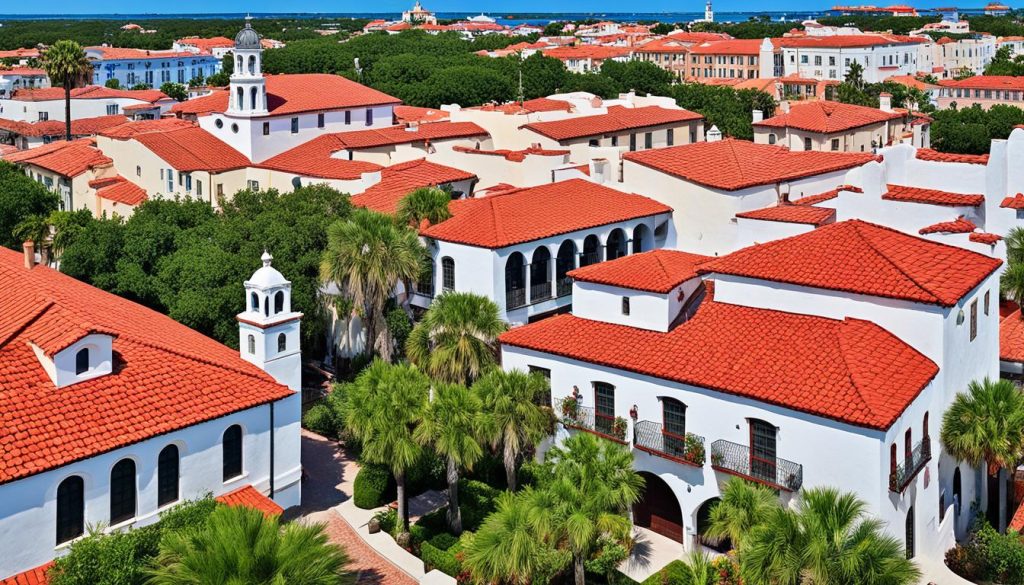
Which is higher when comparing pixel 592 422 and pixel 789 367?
pixel 789 367

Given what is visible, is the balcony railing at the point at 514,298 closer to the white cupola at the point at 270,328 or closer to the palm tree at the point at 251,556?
the white cupola at the point at 270,328

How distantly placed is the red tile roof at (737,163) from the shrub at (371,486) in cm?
2002

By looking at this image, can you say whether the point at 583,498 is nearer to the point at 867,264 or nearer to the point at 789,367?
the point at 789,367

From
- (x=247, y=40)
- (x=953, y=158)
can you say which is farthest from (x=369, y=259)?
(x=247, y=40)

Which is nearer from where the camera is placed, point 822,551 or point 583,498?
point 822,551

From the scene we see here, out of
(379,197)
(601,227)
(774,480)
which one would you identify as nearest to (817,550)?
(774,480)

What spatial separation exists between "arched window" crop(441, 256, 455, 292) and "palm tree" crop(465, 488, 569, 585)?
17.5m

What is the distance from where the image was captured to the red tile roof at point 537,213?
40.3m

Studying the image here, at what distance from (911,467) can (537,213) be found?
19271 mm

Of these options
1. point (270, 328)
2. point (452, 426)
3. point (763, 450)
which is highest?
point (270, 328)

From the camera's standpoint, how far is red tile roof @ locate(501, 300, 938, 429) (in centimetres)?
2673

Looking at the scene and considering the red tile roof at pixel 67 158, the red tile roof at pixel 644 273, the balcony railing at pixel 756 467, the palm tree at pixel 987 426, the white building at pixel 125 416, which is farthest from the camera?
the red tile roof at pixel 67 158

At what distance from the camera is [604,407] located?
103 ft

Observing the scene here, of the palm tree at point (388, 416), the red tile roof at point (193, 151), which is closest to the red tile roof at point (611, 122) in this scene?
the red tile roof at point (193, 151)
